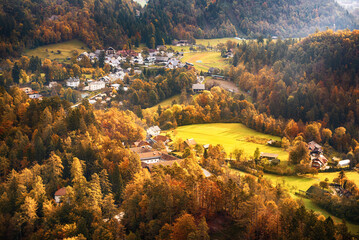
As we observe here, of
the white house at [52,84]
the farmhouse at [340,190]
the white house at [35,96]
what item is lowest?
the farmhouse at [340,190]

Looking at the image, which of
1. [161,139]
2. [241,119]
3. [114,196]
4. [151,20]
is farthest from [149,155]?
[151,20]

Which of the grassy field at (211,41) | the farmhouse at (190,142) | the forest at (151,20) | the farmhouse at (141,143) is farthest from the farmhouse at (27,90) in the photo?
the grassy field at (211,41)

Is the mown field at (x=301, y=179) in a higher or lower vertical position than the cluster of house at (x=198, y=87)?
lower

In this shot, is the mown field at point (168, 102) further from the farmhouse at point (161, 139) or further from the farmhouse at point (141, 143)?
the farmhouse at point (141, 143)

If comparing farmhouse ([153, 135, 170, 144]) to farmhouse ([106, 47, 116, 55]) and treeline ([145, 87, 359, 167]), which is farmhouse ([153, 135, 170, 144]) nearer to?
treeline ([145, 87, 359, 167])

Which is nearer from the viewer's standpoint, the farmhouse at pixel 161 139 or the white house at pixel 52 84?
the farmhouse at pixel 161 139

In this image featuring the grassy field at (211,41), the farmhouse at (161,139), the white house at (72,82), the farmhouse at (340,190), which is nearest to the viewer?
the farmhouse at (340,190)

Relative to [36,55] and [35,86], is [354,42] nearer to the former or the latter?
[35,86]
